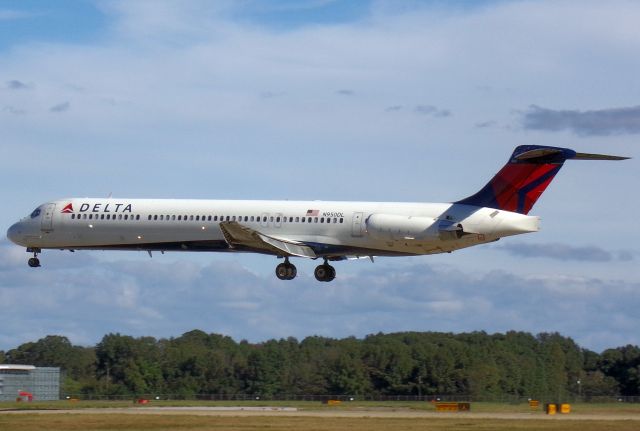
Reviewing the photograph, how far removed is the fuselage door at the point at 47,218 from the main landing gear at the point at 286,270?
1188 cm

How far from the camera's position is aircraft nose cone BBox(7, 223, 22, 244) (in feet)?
234

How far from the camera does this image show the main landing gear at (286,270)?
221 feet

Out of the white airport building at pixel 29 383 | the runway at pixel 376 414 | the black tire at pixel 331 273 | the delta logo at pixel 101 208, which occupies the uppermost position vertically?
the delta logo at pixel 101 208

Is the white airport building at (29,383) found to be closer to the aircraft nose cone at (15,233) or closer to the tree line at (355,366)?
the tree line at (355,366)

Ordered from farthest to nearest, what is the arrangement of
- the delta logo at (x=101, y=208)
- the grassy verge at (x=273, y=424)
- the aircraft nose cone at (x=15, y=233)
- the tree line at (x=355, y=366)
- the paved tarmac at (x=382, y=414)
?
the tree line at (x=355, y=366) < the aircraft nose cone at (x=15, y=233) < the delta logo at (x=101, y=208) < the paved tarmac at (x=382, y=414) < the grassy verge at (x=273, y=424)

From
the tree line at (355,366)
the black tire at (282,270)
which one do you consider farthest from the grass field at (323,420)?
the tree line at (355,366)

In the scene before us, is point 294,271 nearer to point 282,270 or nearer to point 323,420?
point 282,270

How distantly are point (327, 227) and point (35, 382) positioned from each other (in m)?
39.3

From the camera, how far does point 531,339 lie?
12288 centimetres

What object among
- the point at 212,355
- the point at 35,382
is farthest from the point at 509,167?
the point at 212,355

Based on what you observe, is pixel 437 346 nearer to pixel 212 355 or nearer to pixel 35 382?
pixel 212 355

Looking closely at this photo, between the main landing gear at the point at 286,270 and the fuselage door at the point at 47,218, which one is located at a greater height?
the fuselage door at the point at 47,218

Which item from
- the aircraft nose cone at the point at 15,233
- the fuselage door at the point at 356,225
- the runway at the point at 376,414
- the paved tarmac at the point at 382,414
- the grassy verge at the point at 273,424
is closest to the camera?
the grassy verge at the point at 273,424

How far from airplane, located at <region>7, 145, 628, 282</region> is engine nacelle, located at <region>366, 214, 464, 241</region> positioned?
4 cm
